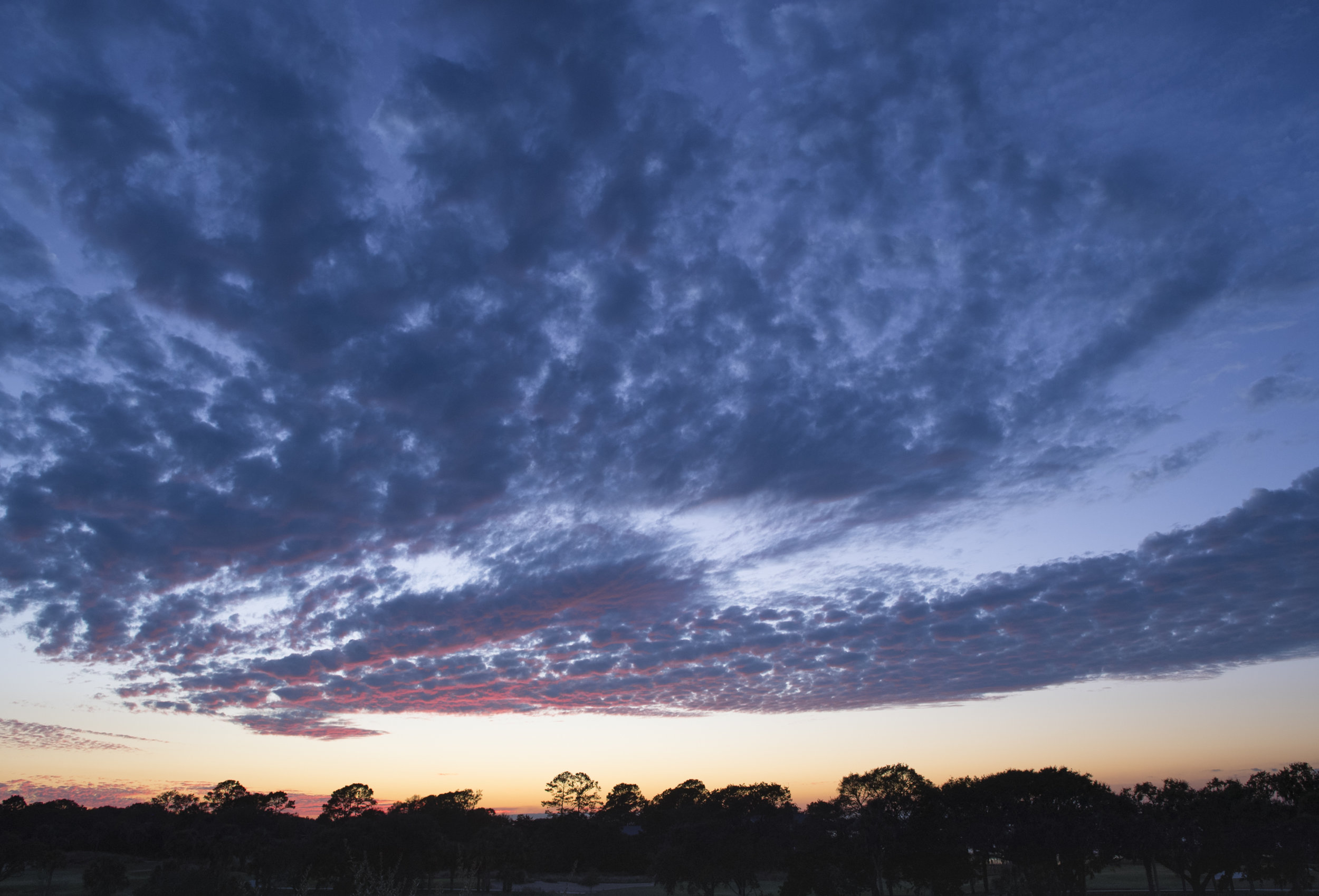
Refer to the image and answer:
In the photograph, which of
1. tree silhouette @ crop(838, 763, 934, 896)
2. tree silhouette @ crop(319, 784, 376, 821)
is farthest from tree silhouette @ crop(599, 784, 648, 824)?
tree silhouette @ crop(838, 763, 934, 896)

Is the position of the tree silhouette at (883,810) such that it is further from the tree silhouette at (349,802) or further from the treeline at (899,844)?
the tree silhouette at (349,802)

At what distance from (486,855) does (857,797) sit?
1585 inches

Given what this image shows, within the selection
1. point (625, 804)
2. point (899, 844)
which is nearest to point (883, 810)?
point (899, 844)

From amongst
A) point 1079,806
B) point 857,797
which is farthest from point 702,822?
point 1079,806

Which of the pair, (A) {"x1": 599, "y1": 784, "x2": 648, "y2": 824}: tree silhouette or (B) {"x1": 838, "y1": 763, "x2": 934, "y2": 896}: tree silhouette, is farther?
(A) {"x1": 599, "y1": 784, "x2": 648, "y2": 824}: tree silhouette

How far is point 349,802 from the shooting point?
11612cm

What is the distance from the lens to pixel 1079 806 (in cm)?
6316

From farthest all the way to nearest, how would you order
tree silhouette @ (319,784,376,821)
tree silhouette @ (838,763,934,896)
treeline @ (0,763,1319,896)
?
tree silhouette @ (319,784,376,821) → tree silhouette @ (838,763,934,896) → treeline @ (0,763,1319,896)

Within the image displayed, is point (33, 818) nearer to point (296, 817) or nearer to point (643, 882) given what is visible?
point (296, 817)

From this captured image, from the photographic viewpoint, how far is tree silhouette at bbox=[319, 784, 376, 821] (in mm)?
114000

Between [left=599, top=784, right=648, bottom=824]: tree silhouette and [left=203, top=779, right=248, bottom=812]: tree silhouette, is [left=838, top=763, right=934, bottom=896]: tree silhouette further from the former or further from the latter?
[left=203, top=779, right=248, bottom=812]: tree silhouette

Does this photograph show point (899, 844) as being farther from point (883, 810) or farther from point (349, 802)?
point (349, 802)

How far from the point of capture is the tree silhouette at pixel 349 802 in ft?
374

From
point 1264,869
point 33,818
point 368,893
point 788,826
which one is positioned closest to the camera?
point 368,893
